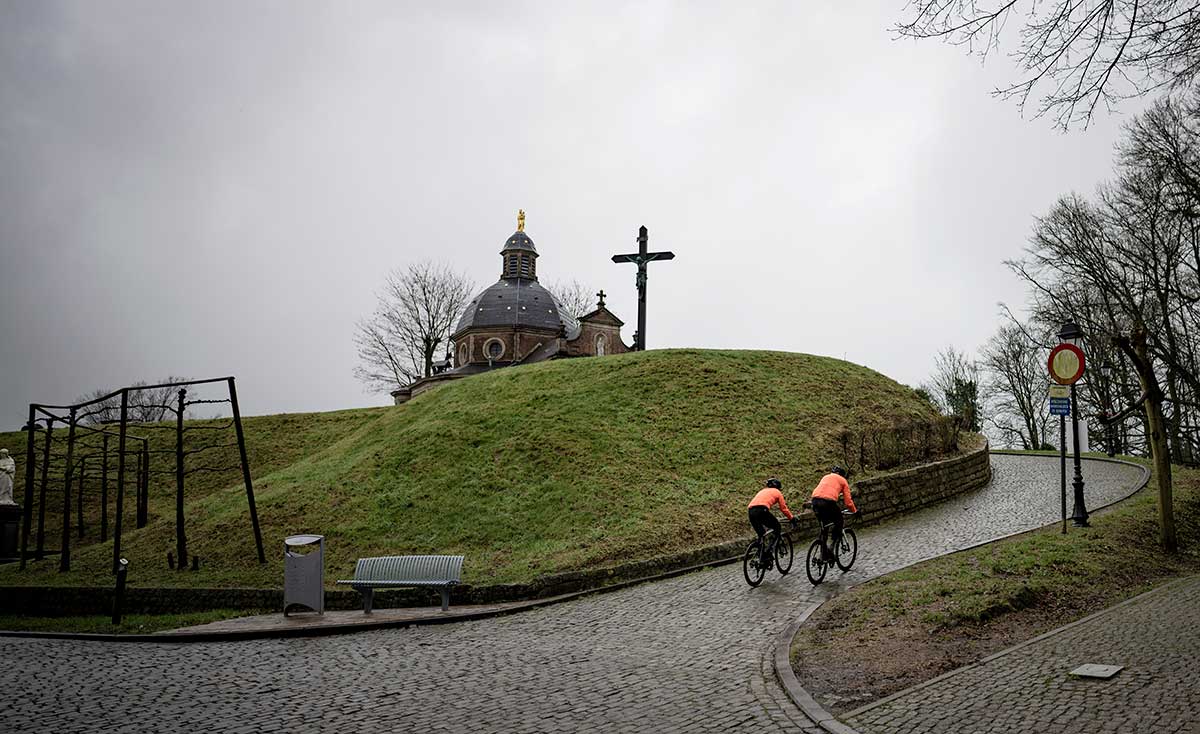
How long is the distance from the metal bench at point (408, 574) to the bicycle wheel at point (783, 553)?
5040mm

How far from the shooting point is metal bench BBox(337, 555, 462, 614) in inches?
513

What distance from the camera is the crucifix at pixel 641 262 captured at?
90.7 ft

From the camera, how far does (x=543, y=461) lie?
65.9 feet

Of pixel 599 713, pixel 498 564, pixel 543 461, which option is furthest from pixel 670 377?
pixel 599 713

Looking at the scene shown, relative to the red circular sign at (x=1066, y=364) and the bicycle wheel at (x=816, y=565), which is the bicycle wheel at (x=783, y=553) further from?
the red circular sign at (x=1066, y=364)

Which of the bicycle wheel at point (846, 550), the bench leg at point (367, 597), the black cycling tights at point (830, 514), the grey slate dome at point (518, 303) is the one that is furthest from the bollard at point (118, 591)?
the grey slate dome at point (518, 303)

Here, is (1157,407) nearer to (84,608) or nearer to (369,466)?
(369,466)

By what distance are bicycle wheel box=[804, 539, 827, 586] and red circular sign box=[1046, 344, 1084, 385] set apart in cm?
532

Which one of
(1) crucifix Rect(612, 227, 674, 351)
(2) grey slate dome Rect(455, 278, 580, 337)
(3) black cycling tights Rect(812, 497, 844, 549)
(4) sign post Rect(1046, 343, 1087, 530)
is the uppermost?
(2) grey slate dome Rect(455, 278, 580, 337)

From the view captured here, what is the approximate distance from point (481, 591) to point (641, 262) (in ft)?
53.5

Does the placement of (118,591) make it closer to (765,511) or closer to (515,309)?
(765,511)

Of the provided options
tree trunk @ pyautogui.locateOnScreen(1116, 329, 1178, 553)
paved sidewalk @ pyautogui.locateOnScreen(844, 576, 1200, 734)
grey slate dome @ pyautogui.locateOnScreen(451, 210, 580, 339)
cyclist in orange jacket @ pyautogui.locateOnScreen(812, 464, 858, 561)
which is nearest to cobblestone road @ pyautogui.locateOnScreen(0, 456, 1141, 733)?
cyclist in orange jacket @ pyautogui.locateOnScreen(812, 464, 858, 561)

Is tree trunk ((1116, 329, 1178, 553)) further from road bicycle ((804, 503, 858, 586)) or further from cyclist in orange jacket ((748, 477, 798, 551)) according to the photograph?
cyclist in orange jacket ((748, 477, 798, 551))

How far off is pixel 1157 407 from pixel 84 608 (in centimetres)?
2029
